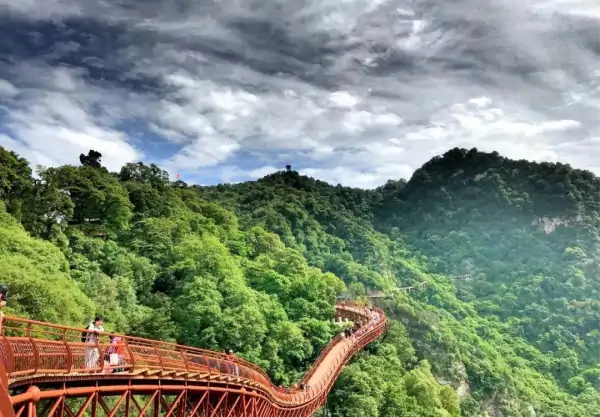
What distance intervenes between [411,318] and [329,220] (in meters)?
41.4

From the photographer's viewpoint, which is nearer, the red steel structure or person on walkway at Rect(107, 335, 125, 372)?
the red steel structure

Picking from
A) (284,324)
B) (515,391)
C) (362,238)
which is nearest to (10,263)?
(284,324)

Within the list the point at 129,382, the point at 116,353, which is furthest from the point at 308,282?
the point at 116,353

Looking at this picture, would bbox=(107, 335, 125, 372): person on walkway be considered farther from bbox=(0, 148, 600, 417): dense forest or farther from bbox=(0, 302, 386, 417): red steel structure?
bbox=(0, 148, 600, 417): dense forest

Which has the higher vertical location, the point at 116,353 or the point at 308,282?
the point at 308,282

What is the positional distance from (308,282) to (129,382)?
3105 cm

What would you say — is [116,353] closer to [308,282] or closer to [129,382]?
[129,382]

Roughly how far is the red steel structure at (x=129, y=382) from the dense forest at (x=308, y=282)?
17.0 ft

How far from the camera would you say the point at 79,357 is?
12289 millimetres

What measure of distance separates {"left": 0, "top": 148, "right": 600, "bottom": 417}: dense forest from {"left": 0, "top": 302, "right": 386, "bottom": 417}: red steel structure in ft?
17.0

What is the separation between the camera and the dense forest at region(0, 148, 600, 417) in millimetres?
31969

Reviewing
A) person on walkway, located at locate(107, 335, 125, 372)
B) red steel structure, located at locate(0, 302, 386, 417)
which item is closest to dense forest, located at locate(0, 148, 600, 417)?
red steel structure, located at locate(0, 302, 386, 417)

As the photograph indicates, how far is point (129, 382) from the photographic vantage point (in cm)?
1407

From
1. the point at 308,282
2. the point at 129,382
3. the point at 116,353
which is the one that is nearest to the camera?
the point at 116,353
